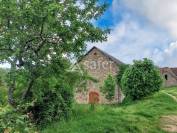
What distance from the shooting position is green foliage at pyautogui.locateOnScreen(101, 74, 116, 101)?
5122cm

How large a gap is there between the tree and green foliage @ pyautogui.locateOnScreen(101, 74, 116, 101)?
3202cm

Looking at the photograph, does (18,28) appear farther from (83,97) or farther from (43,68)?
(83,97)

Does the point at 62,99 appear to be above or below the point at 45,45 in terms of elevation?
below

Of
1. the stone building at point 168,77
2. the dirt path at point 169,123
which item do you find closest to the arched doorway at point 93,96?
the stone building at point 168,77

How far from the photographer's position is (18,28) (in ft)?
59.2

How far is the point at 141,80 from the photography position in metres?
36.9

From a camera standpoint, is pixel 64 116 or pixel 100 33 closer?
pixel 100 33

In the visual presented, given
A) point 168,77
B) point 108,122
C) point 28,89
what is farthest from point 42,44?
point 168,77

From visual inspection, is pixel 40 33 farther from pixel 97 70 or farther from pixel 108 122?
pixel 97 70

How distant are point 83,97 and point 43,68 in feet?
122

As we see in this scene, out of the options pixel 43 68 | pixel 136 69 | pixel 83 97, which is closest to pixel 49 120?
pixel 43 68

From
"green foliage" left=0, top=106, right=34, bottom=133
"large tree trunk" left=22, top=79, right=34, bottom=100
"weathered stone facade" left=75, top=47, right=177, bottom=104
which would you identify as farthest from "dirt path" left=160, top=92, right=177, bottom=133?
"weathered stone facade" left=75, top=47, right=177, bottom=104

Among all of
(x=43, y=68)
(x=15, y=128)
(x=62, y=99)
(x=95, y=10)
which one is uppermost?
(x=95, y=10)

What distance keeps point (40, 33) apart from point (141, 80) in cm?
1999
